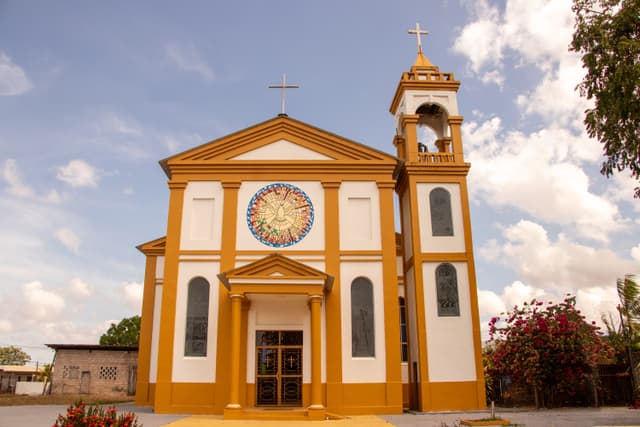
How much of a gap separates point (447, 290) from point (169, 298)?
9.26 metres

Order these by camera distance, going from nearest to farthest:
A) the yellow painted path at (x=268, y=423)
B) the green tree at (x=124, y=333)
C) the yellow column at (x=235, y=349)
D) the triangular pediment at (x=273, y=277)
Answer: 1. the yellow painted path at (x=268, y=423)
2. the yellow column at (x=235, y=349)
3. the triangular pediment at (x=273, y=277)
4. the green tree at (x=124, y=333)

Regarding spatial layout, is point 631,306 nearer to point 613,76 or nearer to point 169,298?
point 613,76

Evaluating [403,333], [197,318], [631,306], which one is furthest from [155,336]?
[631,306]

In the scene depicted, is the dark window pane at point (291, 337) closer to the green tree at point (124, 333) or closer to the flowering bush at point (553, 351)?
the flowering bush at point (553, 351)

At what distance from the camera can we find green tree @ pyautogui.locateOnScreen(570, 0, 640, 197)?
11.4 m

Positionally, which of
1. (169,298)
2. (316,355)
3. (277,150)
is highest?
(277,150)

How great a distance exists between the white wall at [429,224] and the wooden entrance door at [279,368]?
Answer: 17.9 ft

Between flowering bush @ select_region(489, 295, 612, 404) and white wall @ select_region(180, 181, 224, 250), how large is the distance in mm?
10463

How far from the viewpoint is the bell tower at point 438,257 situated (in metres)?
18.3

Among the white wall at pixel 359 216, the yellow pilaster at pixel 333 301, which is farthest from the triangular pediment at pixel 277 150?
the yellow pilaster at pixel 333 301

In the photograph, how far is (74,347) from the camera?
2934 centimetres

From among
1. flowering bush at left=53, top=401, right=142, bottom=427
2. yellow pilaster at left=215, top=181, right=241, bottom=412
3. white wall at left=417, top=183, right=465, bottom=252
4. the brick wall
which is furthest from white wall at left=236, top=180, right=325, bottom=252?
Result: the brick wall

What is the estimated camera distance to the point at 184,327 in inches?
717

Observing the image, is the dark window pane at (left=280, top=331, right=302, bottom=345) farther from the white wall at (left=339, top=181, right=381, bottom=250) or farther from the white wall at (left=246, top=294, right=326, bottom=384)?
the white wall at (left=339, top=181, right=381, bottom=250)
